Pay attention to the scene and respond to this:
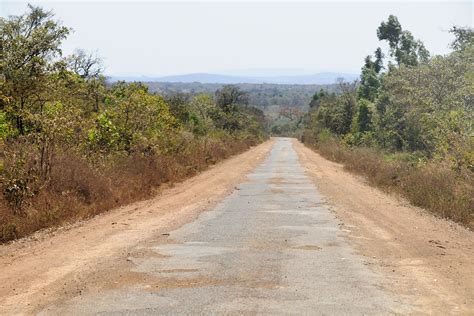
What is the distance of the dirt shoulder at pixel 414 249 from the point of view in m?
6.37

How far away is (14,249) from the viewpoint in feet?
30.1

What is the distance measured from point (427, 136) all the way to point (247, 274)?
20813 mm

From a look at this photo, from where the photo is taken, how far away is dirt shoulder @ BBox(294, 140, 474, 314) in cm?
637

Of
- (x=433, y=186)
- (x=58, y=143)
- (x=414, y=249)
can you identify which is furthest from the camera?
(x=433, y=186)

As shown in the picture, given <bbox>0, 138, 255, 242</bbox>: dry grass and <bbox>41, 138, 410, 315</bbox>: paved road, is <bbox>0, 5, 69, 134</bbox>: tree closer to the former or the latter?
<bbox>0, 138, 255, 242</bbox>: dry grass

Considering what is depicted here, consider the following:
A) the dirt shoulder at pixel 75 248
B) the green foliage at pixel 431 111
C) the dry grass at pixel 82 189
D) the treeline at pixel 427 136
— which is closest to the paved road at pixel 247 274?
the dirt shoulder at pixel 75 248

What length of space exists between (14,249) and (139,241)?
6.90ft

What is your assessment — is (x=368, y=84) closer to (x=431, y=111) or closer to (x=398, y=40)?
(x=398, y=40)

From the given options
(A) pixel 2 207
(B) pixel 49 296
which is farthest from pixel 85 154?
(B) pixel 49 296

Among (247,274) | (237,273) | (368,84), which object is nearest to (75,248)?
(237,273)

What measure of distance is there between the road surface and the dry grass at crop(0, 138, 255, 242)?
920mm

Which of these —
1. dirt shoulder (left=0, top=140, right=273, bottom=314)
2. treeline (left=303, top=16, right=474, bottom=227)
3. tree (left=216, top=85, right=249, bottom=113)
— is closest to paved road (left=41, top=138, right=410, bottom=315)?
dirt shoulder (left=0, top=140, right=273, bottom=314)

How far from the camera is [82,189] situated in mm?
13789

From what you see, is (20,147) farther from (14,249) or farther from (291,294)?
(291,294)
